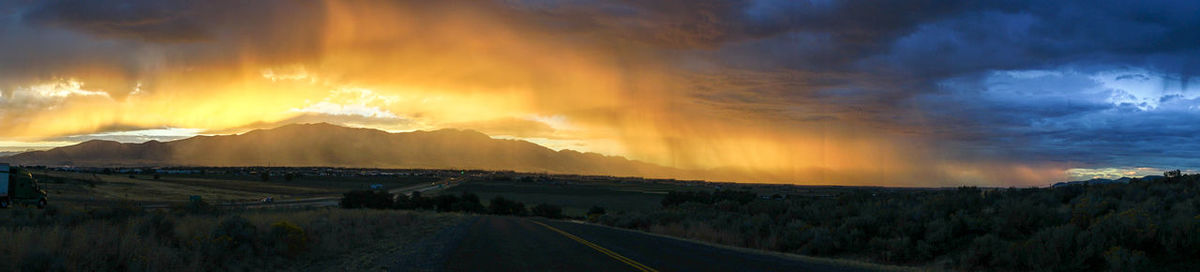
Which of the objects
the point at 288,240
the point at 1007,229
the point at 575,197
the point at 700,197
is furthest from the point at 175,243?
the point at 575,197

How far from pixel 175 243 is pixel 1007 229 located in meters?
22.2

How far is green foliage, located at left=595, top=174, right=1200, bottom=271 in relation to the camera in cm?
1379

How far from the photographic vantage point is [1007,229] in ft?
59.4

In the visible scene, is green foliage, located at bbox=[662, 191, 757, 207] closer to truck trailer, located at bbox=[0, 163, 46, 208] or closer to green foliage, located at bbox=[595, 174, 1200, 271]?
green foliage, located at bbox=[595, 174, 1200, 271]

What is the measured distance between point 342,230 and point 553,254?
11429 millimetres

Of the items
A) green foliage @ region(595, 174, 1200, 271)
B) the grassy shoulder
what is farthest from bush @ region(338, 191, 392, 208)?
green foliage @ region(595, 174, 1200, 271)

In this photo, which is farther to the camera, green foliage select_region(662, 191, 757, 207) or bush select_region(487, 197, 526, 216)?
bush select_region(487, 197, 526, 216)

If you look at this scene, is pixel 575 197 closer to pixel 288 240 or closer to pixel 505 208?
pixel 505 208

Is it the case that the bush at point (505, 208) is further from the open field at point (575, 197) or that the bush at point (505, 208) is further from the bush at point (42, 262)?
the bush at point (42, 262)

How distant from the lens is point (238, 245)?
58.4ft

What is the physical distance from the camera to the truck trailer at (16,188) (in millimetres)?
37188

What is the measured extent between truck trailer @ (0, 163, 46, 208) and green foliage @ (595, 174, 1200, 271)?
38.1 m

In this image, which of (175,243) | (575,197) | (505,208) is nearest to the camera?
(175,243)

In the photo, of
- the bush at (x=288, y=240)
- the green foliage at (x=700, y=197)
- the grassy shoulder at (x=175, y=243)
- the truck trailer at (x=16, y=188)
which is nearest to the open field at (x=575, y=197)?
the green foliage at (x=700, y=197)
